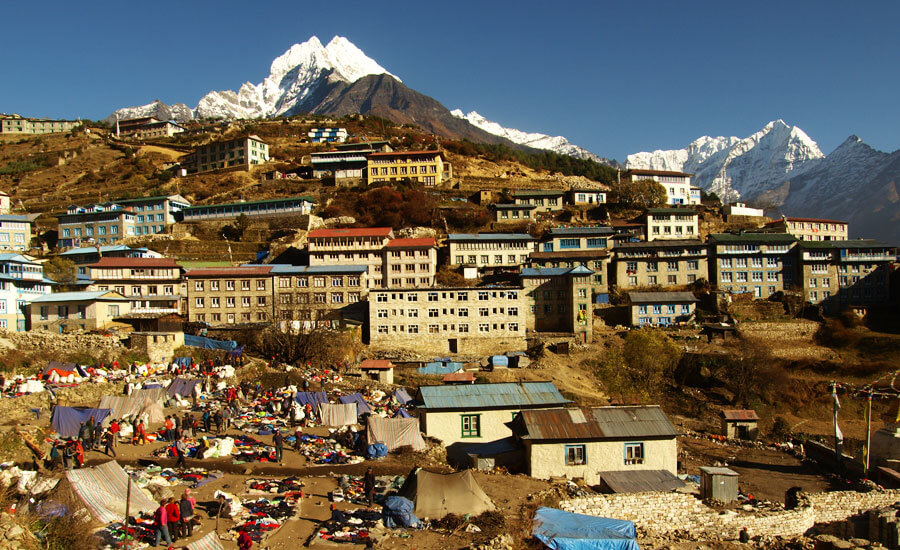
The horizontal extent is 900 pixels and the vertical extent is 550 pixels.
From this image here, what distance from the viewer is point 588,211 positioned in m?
71.9

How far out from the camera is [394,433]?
2255cm

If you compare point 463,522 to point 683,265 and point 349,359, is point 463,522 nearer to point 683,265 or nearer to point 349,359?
point 349,359

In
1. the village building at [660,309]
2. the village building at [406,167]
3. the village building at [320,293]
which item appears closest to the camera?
the village building at [320,293]

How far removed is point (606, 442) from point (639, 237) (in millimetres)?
45083

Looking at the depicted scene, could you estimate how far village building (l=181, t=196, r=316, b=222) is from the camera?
67.0m

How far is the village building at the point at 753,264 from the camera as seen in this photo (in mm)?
57281

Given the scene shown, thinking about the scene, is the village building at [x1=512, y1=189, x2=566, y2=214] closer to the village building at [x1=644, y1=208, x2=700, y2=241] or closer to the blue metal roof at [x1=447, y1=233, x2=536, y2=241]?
the village building at [x1=644, y1=208, x2=700, y2=241]

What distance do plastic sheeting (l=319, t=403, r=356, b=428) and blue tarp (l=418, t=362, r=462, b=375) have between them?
54.6 feet

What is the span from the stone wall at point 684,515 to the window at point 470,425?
25.9 feet

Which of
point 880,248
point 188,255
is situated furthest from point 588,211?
point 188,255

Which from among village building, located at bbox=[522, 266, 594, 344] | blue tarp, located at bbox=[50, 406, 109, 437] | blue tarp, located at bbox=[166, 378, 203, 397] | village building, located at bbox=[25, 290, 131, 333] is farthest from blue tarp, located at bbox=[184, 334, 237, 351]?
village building, located at bbox=[522, 266, 594, 344]

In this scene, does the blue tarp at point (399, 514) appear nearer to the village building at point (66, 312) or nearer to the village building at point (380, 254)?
the village building at point (66, 312)

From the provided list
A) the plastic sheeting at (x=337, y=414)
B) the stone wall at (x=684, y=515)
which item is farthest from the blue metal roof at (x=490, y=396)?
the stone wall at (x=684, y=515)

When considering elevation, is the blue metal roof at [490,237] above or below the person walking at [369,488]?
above
